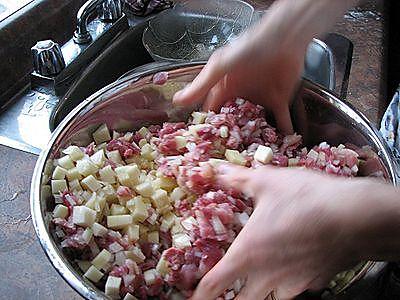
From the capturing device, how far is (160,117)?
114 centimetres

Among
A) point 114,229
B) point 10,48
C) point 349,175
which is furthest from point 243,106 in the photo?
point 10,48

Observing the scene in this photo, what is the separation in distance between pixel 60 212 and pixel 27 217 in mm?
178

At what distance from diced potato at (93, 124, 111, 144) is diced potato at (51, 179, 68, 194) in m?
0.17

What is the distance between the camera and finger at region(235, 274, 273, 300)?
0.71m

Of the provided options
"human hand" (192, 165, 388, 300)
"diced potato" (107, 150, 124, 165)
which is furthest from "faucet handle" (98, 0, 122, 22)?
"human hand" (192, 165, 388, 300)

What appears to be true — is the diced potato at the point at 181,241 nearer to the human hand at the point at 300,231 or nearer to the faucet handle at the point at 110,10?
the human hand at the point at 300,231

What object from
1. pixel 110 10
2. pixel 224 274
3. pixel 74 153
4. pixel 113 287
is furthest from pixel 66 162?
pixel 110 10

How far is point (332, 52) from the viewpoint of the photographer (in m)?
1.35

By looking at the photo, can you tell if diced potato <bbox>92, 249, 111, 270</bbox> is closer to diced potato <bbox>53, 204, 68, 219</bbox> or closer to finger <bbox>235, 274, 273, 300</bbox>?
diced potato <bbox>53, 204, 68, 219</bbox>

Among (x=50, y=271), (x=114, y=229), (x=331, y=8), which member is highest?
(x=331, y=8)

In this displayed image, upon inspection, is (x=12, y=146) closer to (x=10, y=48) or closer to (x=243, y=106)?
(x=10, y=48)

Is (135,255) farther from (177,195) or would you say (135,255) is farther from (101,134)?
(101,134)

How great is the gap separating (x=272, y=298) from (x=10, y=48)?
96 cm

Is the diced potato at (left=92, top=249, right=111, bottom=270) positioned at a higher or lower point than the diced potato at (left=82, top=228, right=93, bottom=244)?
lower
